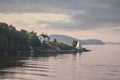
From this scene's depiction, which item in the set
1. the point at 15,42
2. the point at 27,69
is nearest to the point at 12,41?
the point at 15,42

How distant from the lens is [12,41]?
159250 mm

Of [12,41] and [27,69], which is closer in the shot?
[27,69]

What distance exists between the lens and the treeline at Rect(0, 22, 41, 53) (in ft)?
485

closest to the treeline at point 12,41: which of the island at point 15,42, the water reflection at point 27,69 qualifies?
the island at point 15,42

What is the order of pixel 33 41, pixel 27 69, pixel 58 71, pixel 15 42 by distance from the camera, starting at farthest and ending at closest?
pixel 33 41
pixel 15 42
pixel 27 69
pixel 58 71

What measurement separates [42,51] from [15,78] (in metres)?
126

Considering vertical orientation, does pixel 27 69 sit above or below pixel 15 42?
below

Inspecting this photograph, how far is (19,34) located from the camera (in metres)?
170

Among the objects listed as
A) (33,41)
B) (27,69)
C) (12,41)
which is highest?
(33,41)

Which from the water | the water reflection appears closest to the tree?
the water reflection

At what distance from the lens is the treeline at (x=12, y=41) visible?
14770cm

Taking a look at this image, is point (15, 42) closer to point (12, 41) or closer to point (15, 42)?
point (15, 42)

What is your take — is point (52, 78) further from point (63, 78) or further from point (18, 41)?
point (18, 41)

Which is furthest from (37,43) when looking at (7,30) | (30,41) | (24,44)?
(7,30)
